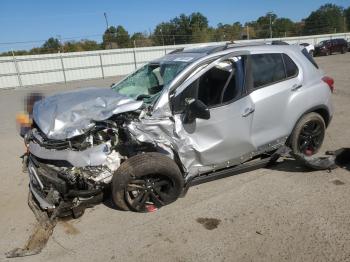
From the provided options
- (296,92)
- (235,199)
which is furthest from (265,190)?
(296,92)

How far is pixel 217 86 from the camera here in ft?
14.5

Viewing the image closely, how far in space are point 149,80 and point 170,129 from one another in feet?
4.17

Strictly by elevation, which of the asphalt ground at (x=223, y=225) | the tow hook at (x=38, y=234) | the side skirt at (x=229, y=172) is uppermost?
the side skirt at (x=229, y=172)

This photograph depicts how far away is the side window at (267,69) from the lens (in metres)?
4.70

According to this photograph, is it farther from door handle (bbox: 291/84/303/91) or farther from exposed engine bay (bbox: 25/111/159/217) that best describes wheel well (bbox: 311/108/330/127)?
exposed engine bay (bbox: 25/111/159/217)

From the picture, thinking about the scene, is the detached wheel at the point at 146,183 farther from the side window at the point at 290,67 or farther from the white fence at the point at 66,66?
the white fence at the point at 66,66

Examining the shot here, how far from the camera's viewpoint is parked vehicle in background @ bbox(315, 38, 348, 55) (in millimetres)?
34625

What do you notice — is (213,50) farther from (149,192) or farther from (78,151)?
(78,151)

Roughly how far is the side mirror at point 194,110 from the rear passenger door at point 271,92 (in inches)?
31.7

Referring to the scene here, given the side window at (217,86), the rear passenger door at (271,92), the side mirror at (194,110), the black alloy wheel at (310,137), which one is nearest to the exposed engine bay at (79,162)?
the side mirror at (194,110)

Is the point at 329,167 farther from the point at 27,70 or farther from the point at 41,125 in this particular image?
the point at 27,70

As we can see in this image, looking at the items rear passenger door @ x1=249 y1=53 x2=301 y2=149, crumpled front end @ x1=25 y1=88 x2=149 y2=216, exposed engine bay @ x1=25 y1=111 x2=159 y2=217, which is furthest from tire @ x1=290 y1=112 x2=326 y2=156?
crumpled front end @ x1=25 y1=88 x2=149 y2=216

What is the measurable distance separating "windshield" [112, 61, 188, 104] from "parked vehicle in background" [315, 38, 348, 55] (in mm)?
33281

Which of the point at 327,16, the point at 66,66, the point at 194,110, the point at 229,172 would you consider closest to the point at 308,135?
the point at 229,172
